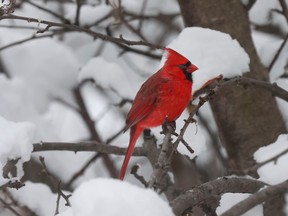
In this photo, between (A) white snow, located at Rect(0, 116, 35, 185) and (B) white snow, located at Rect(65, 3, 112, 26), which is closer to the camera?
(A) white snow, located at Rect(0, 116, 35, 185)

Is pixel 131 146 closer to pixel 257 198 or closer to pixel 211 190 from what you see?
pixel 211 190

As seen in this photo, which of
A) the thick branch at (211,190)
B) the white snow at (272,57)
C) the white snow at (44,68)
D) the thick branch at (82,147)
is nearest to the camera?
the thick branch at (211,190)

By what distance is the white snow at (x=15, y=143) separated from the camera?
7.38ft

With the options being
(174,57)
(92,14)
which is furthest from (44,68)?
(174,57)

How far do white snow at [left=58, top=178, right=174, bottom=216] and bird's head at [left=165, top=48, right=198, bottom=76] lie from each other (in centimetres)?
136

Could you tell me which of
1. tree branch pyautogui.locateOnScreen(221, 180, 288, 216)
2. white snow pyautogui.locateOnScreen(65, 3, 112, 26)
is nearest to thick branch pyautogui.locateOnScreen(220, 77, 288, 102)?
tree branch pyautogui.locateOnScreen(221, 180, 288, 216)

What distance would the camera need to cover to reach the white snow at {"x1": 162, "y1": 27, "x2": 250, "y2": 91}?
269 centimetres

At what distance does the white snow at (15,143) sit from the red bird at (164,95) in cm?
55

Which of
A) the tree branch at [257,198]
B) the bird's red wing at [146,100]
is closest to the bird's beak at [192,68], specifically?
the bird's red wing at [146,100]

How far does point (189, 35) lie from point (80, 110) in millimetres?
1722

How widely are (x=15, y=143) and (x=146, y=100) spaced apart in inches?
32.2

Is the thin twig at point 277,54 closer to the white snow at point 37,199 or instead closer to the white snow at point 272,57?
the white snow at point 272,57

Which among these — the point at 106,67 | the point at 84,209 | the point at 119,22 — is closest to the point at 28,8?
the point at 106,67

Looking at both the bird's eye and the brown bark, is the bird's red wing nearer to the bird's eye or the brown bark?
the bird's eye
